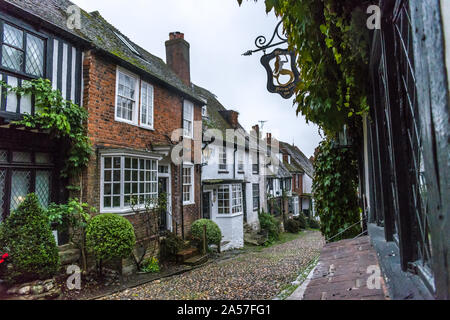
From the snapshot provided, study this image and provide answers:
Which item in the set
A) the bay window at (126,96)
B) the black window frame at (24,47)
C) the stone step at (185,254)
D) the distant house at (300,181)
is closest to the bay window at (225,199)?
the stone step at (185,254)

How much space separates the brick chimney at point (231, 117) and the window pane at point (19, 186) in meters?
15.7

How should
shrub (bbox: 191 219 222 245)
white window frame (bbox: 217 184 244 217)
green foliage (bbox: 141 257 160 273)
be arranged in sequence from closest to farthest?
green foliage (bbox: 141 257 160 273) < shrub (bbox: 191 219 222 245) < white window frame (bbox: 217 184 244 217)

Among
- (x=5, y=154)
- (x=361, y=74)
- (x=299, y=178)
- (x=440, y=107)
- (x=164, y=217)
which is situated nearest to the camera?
(x=440, y=107)

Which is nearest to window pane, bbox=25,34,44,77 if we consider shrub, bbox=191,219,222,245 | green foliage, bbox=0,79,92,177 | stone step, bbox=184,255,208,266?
green foliage, bbox=0,79,92,177

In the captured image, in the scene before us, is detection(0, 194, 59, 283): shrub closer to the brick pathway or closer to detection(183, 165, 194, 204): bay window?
the brick pathway

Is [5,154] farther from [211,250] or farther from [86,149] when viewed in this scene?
[211,250]

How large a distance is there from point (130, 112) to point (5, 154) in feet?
14.3

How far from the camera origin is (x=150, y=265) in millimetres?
10039

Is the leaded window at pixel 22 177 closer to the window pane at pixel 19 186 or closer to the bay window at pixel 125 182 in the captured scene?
the window pane at pixel 19 186

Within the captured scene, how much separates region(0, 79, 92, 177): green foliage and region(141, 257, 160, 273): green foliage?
4.03m

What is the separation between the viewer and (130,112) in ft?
34.9

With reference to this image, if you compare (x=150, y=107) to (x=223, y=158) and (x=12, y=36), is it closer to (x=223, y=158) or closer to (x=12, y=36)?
(x=12, y=36)

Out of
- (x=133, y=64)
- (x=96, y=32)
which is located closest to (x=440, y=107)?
(x=133, y=64)

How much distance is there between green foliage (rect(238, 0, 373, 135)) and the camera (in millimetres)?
2641
